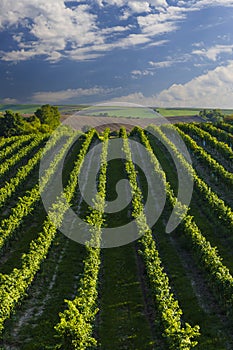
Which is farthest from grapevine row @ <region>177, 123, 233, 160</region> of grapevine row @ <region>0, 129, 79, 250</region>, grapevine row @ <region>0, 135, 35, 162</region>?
grapevine row @ <region>0, 135, 35, 162</region>

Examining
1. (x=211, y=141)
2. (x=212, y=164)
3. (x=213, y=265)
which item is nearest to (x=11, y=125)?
(x=211, y=141)

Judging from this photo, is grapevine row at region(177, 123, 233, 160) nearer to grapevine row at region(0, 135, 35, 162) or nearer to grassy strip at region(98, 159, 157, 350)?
grassy strip at region(98, 159, 157, 350)

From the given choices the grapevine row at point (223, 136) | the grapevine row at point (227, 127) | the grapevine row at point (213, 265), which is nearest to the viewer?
the grapevine row at point (213, 265)

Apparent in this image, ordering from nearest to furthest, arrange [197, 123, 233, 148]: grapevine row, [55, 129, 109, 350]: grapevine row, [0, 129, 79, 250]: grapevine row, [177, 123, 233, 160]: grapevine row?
[55, 129, 109, 350]: grapevine row → [0, 129, 79, 250]: grapevine row → [177, 123, 233, 160]: grapevine row → [197, 123, 233, 148]: grapevine row

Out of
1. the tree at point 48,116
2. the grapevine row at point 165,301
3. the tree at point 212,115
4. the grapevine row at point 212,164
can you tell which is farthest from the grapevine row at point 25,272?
the tree at point 212,115

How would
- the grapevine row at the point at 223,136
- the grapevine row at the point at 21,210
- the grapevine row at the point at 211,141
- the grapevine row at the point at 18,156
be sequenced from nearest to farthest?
the grapevine row at the point at 21,210 < the grapevine row at the point at 18,156 < the grapevine row at the point at 211,141 < the grapevine row at the point at 223,136

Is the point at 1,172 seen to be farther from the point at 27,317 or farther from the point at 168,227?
the point at 27,317

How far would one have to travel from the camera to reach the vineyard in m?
18.4

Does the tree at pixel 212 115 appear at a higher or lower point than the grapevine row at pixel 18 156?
lower

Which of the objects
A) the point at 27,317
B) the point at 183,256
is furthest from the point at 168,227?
the point at 27,317

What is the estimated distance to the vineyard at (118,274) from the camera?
18.4 meters

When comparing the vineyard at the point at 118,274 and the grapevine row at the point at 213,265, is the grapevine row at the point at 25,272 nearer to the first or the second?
the vineyard at the point at 118,274

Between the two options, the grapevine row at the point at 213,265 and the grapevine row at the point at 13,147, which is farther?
the grapevine row at the point at 13,147

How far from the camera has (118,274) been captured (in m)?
25.3
